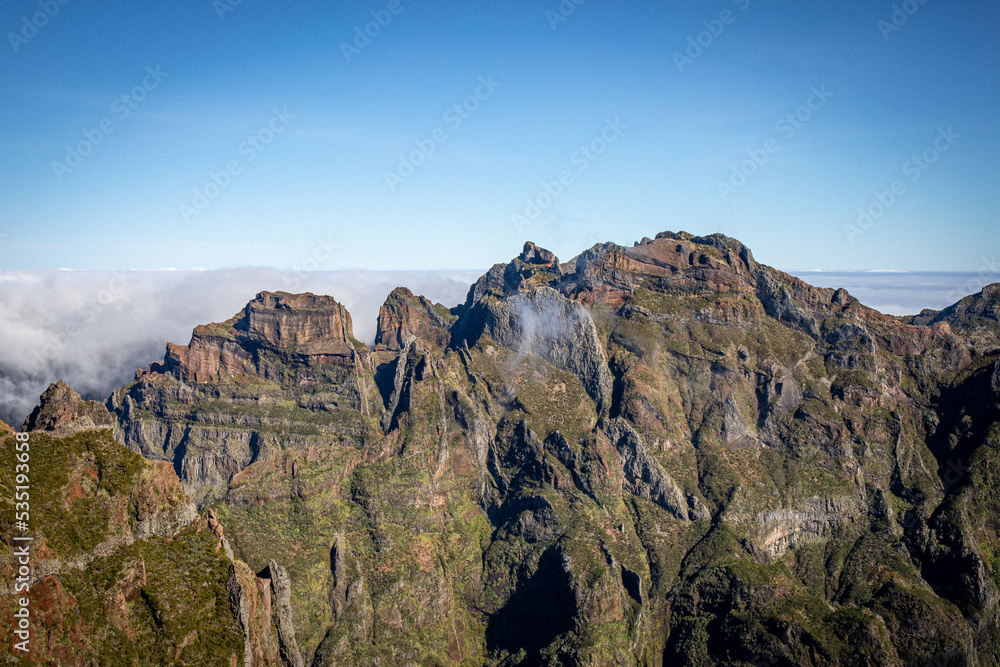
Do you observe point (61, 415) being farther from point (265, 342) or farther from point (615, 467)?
point (615, 467)

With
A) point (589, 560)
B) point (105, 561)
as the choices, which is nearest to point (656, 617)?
point (589, 560)

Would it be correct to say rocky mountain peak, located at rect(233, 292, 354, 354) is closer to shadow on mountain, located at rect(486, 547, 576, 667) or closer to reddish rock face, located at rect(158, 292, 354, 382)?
reddish rock face, located at rect(158, 292, 354, 382)

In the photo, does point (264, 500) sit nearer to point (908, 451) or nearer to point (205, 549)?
point (205, 549)

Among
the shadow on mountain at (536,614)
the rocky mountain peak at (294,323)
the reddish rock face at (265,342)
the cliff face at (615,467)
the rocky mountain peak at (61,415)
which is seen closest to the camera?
the rocky mountain peak at (61,415)

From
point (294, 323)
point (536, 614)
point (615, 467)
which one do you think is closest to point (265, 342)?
point (294, 323)

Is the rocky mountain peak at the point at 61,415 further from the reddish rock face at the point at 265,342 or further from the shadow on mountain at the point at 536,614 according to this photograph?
the reddish rock face at the point at 265,342

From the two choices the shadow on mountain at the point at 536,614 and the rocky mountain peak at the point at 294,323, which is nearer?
the shadow on mountain at the point at 536,614

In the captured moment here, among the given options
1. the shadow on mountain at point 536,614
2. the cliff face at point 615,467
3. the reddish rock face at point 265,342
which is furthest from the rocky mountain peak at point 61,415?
the reddish rock face at point 265,342
